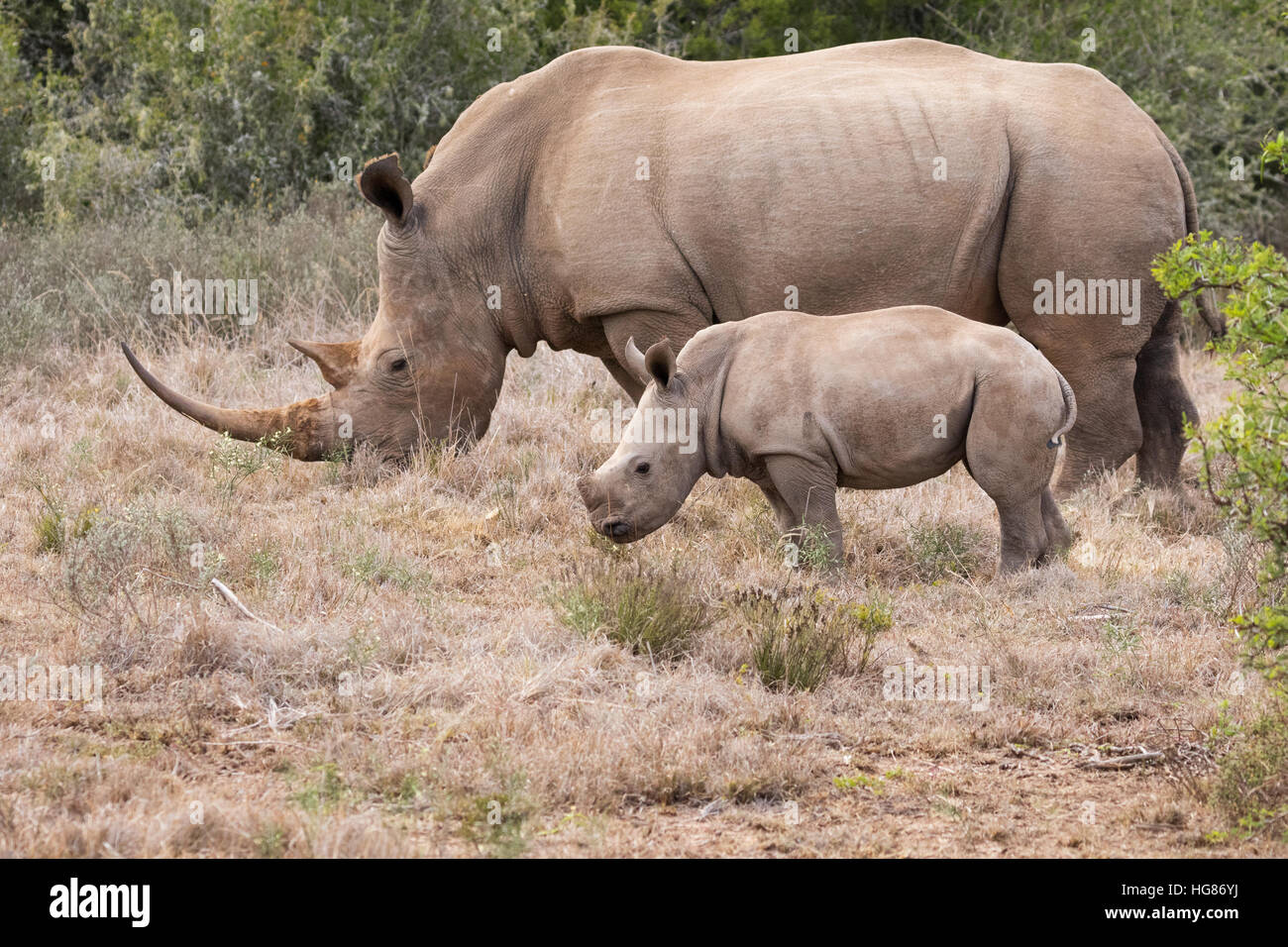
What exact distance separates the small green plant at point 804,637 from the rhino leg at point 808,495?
593 mm

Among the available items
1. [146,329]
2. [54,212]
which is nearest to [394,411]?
[146,329]

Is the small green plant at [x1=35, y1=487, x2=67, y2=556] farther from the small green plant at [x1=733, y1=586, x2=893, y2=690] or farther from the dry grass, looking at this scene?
the small green plant at [x1=733, y1=586, x2=893, y2=690]

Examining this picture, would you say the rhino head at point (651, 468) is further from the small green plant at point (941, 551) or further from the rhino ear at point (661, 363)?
the small green plant at point (941, 551)

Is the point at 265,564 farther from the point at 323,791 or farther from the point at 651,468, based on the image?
the point at 323,791

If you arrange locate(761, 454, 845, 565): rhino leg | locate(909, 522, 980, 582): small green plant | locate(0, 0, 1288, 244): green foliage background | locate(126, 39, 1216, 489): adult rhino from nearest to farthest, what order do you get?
locate(761, 454, 845, 565): rhino leg, locate(909, 522, 980, 582): small green plant, locate(126, 39, 1216, 489): adult rhino, locate(0, 0, 1288, 244): green foliage background

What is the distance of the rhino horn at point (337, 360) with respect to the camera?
7633mm

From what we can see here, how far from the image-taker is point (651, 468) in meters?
6.11

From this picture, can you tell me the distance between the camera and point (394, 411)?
762 centimetres

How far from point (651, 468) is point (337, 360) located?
226cm

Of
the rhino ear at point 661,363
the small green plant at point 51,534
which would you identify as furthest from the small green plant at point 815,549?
the small green plant at point 51,534

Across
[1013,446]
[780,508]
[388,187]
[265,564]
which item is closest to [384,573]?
[265,564]

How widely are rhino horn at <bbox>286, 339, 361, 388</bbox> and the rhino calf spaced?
2019mm

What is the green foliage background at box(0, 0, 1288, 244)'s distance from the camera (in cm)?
1226

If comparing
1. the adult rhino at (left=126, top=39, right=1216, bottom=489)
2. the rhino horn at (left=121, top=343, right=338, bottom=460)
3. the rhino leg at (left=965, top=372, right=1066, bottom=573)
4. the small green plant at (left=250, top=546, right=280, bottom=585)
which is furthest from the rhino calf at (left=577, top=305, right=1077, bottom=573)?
the rhino horn at (left=121, top=343, right=338, bottom=460)
